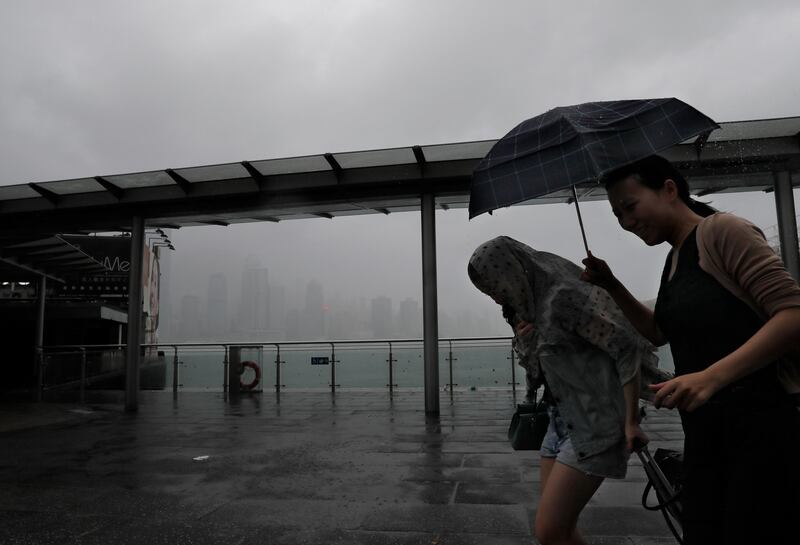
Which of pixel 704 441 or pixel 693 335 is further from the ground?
pixel 693 335

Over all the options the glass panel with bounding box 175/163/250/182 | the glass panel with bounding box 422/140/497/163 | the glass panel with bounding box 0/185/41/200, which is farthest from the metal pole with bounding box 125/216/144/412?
the glass panel with bounding box 422/140/497/163

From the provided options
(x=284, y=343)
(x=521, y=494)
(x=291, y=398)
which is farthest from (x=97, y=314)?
(x=521, y=494)

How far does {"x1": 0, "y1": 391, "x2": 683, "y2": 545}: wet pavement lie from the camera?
372 centimetres

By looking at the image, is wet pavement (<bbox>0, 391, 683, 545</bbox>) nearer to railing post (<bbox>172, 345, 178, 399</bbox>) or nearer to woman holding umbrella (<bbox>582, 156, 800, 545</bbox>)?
woman holding umbrella (<bbox>582, 156, 800, 545</bbox>)

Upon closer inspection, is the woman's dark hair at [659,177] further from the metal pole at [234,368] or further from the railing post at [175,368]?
the railing post at [175,368]

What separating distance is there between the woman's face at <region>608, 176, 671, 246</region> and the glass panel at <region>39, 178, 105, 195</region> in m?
10.7

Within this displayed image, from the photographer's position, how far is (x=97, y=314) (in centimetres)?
2067

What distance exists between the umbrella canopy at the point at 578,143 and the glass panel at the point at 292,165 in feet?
23.9

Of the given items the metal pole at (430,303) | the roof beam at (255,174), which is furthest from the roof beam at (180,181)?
the metal pole at (430,303)

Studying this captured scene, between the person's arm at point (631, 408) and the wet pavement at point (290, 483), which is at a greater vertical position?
the person's arm at point (631, 408)

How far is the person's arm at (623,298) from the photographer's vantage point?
77.3 inches

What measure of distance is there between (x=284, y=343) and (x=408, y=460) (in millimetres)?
8629

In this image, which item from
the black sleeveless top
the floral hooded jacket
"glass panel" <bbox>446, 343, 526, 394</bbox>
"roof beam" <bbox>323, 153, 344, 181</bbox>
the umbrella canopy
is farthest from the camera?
"glass panel" <bbox>446, 343, 526, 394</bbox>

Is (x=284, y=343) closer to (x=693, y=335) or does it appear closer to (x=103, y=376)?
(x=103, y=376)
